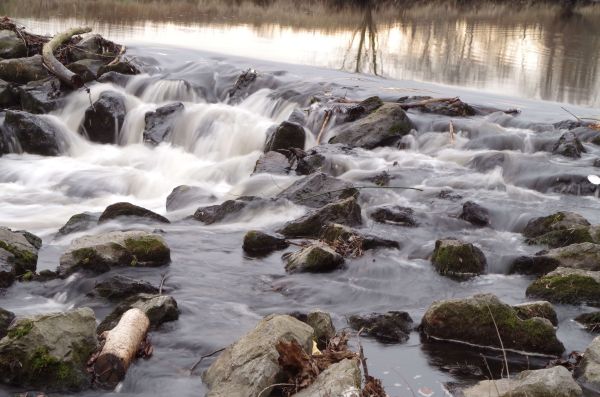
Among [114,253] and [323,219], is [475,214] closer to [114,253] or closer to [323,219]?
[323,219]

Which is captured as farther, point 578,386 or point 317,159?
point 317,159

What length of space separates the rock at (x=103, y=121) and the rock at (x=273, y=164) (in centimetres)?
394

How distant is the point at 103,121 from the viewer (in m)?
13.7

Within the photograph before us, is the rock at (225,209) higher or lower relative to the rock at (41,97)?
lower

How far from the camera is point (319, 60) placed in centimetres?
1994

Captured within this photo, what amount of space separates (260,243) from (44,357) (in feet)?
10.9

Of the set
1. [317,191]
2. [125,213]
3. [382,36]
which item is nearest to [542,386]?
[317,191]

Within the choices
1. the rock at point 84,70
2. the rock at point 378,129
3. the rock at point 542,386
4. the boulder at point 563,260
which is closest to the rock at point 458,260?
the boulder at point 563,260

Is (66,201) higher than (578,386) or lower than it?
lower

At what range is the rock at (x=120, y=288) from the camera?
6105 millimetres

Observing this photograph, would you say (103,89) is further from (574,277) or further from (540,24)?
(540,24)

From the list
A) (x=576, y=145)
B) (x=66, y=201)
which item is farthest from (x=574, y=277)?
(x=66, y=201)

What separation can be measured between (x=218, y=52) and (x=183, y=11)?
34.6ft

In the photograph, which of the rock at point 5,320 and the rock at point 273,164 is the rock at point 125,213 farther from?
the rock at point 5,320
